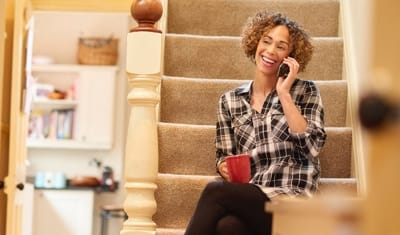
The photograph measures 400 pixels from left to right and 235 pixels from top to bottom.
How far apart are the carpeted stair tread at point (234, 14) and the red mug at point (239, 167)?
4.57 ft

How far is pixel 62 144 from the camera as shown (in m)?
7.18

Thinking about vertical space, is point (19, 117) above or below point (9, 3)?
below

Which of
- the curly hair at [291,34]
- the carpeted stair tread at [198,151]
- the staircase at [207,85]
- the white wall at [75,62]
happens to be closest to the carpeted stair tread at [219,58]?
the staircase at [207,85]

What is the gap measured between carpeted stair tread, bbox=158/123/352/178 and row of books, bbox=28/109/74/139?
4.40 m

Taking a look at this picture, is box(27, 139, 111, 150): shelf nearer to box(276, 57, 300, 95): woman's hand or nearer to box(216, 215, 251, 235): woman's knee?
box(276, 57, 300, 95): woman's hand

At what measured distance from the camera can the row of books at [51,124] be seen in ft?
23.7

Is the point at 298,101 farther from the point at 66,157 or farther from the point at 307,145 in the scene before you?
the point at 66,157

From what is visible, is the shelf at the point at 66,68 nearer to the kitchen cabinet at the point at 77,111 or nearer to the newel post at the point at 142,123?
the kitchen cabinet at the point at 77,111

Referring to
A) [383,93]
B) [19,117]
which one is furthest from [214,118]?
[383,93]

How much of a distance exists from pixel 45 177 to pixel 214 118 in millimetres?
4061

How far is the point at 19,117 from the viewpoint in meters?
3.79

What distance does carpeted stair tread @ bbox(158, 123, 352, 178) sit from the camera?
3004mm

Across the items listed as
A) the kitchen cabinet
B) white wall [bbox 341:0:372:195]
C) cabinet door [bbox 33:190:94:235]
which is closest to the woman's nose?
white wall [bbox 341:0:372:195]

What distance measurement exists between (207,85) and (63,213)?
13.2ft
